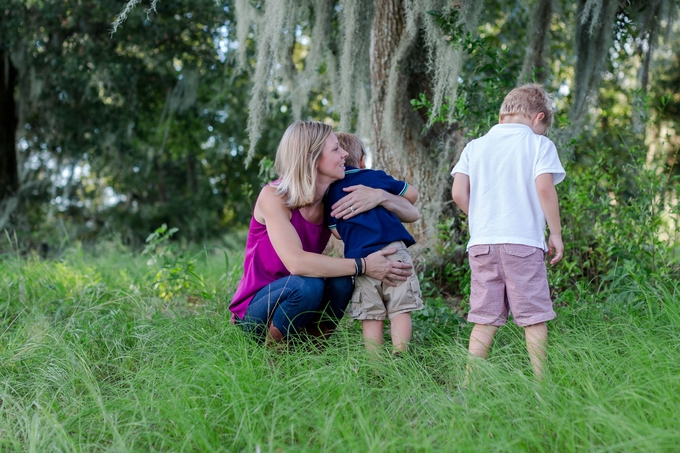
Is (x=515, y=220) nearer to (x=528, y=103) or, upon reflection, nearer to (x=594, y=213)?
(x=528, y=103)

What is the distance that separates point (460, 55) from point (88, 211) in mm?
10503

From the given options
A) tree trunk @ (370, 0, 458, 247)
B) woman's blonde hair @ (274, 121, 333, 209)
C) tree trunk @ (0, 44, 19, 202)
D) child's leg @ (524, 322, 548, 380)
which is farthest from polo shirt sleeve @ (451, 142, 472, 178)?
tree trunk @ (0, 44, 19, 202)

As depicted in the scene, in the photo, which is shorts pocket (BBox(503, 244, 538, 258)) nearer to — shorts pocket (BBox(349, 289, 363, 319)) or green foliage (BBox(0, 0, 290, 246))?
shorts pocket (BBox(349, 289, 363, 319))

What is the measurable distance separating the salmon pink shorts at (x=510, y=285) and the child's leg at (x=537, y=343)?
40 millimetres

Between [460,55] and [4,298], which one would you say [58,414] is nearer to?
[4,298]

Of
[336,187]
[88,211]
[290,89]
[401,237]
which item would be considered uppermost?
[290,89]

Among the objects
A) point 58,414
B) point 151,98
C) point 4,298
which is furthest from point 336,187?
point 151,98

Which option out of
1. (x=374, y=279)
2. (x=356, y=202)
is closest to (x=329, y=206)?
(x=356, y=202)

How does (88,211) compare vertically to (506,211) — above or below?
below

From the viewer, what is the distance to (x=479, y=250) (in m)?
2.40

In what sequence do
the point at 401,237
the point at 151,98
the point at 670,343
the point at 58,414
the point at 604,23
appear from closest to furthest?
the point at 58,414
the point at 670,343
the point at 401,237
the point at 604,23
the point at 151,98

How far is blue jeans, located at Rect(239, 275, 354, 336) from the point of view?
2.49 meters

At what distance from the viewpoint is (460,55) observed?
351 centimetres

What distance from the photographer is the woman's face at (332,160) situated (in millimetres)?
2557
